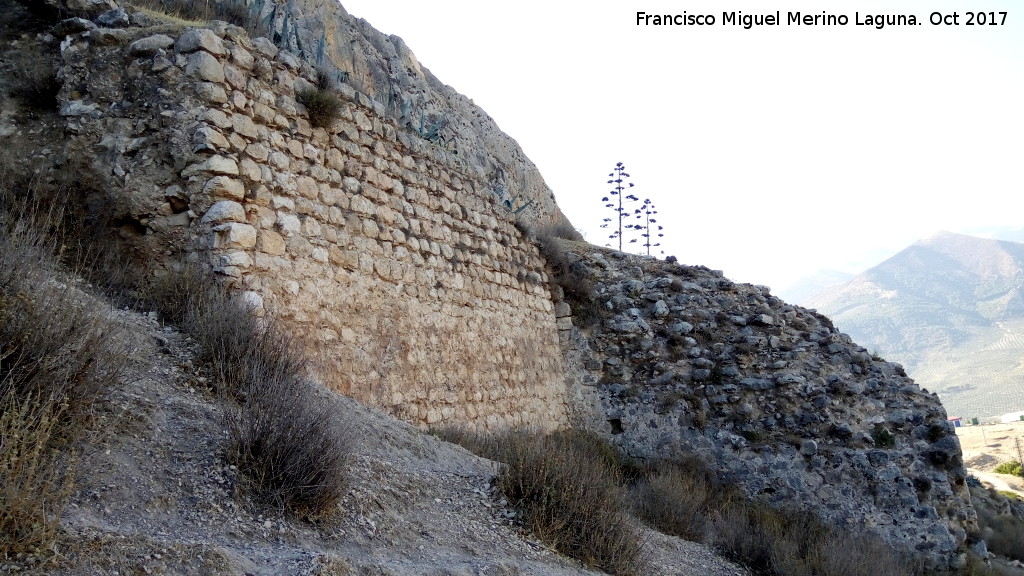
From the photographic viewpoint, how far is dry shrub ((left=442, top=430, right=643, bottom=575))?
4465 mm

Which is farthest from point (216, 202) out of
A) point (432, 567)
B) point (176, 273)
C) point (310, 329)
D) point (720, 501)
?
point (720, 501)

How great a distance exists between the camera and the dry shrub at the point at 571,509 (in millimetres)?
4465

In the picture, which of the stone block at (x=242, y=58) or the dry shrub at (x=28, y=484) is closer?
the dry shrub at (x=28, y=484)

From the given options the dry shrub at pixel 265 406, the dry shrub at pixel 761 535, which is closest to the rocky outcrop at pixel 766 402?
the dry shrub at pixel 761 535

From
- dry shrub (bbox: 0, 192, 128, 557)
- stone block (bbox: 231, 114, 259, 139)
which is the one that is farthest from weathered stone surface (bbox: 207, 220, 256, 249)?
dry shrub (bbox: 0, 192, 128, 557)

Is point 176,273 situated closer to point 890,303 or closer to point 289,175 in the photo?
point 289,175

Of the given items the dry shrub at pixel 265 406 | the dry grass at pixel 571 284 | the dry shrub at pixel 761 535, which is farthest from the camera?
the dry grass at pixel 571 284

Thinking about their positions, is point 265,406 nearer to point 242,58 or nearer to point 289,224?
point 289,224

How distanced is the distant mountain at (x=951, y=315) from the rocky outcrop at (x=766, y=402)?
70.2 m

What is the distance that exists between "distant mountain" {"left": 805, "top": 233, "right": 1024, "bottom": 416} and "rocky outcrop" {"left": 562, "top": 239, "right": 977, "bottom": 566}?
7023 centimetres

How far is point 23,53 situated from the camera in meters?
5.57

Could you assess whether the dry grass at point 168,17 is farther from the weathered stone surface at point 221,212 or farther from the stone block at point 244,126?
the weathered stone surface at point 221,212

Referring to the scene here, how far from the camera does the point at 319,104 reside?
6.31 m

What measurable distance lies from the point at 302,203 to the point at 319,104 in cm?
94
